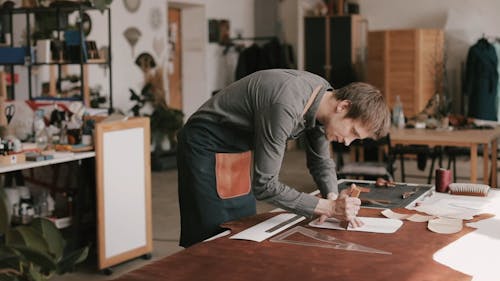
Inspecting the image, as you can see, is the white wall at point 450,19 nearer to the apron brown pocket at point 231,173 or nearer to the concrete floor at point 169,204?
the concrete floor at point 169,204

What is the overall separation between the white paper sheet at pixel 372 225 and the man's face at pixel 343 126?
1.08ft

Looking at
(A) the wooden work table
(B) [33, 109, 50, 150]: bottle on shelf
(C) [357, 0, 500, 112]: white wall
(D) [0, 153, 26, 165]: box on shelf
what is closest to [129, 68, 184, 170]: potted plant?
(A) the wooden work table

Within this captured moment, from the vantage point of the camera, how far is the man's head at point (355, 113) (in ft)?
8.92

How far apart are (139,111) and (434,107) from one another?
12.3 ft

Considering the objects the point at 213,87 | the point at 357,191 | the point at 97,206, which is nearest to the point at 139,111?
the point at 213,87

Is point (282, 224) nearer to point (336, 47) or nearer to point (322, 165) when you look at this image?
point (322, 165)

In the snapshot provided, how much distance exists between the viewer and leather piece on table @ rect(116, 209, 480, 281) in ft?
7.39

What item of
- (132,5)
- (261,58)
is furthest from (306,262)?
(261,58)

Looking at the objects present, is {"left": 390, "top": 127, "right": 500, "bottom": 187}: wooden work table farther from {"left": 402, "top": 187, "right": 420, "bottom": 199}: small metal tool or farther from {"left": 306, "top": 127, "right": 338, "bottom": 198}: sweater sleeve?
{"left": 306, "top": 127, "right": 338, "bottom": 198}: sweater sleeve

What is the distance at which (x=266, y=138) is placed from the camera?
2682 millimetres

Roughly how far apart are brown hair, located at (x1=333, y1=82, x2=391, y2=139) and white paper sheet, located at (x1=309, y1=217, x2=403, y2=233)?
14.3 inches

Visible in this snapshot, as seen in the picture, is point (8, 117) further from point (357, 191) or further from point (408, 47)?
point (408, 47)

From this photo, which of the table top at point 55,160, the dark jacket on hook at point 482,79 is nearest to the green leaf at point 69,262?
the table top at point 55,160

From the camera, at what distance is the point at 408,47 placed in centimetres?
1077
